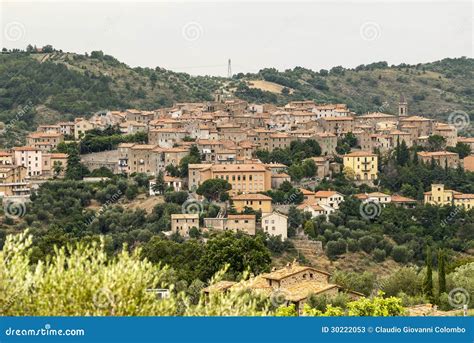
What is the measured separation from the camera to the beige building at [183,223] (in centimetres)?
4072

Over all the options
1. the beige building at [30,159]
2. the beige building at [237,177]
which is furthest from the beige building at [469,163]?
the beige building at [30,159]

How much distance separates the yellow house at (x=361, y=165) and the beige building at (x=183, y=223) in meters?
11.0

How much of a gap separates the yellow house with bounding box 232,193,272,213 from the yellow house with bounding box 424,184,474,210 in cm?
784

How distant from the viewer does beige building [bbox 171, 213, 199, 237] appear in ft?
134

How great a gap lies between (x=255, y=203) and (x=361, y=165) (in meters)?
8.42

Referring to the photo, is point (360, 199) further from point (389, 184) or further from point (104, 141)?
point (104, 141)

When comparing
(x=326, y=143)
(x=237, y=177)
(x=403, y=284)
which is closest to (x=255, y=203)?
(x=237, y=177)

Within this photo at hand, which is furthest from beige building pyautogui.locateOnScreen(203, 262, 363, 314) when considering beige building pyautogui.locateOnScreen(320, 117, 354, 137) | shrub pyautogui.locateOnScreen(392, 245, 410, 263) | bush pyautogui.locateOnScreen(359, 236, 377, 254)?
beige building pyautogui.locateOnScreen(320, 117, 354, 137)

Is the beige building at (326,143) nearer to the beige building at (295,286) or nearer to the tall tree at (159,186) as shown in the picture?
the tall tree at (159,186)

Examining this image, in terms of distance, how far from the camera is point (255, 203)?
43.3 metres

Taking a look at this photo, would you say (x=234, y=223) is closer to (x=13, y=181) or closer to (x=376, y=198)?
(x=376, y=198)
